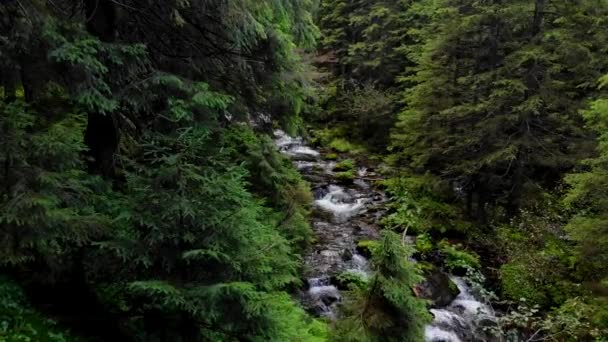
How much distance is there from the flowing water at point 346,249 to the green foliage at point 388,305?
3.62 meters

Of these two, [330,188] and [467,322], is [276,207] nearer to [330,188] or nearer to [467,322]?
[467,322]

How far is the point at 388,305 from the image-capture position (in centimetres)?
705

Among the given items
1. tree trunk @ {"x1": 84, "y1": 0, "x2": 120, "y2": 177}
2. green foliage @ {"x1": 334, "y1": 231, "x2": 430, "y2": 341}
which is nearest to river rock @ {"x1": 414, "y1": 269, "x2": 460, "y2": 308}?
green foliage @ {"x1": 334, "y1": 231, "x2": 430, "y2": 341}

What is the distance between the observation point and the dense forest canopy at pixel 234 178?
463cm

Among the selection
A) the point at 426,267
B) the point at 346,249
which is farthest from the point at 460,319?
the point at 346,249

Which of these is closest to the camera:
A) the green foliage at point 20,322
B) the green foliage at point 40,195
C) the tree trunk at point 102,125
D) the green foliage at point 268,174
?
the green foliage at point 40,195

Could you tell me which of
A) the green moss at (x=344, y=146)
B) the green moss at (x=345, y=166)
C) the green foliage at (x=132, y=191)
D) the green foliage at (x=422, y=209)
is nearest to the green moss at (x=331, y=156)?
the green moss at (x=344, y=146)

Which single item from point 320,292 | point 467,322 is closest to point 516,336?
point 467,322

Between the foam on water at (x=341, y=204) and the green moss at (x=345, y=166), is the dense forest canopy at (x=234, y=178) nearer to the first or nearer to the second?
the foam on water at (x=341, y=204)

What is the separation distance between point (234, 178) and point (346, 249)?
9634 millimetres

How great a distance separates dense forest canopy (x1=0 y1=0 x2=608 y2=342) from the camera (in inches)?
182

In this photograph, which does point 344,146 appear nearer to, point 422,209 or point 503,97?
point 422,209

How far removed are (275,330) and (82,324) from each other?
8.75 ft

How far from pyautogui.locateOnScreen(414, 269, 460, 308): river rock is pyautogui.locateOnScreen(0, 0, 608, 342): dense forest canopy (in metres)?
0.25
